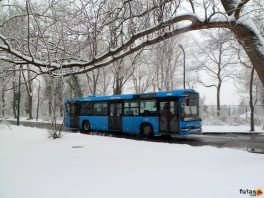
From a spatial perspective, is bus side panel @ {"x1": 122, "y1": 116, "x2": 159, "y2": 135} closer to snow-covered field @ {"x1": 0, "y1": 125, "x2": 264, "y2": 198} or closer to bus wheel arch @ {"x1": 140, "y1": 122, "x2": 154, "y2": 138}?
bus wheel arch @ {"x1": 140, "y1": 122, "x2": 154, "y2": 138}

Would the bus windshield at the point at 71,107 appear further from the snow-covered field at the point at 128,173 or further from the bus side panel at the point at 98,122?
the snow-covered field at the point at 128,173

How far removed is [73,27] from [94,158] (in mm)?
4459

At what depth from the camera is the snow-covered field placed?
6411 millimetres

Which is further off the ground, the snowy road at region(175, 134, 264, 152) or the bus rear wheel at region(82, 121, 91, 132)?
the bus rear wheel at region(82, 121, 91, 132)

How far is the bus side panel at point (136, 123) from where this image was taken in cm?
1839

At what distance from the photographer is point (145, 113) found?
62.8 ft

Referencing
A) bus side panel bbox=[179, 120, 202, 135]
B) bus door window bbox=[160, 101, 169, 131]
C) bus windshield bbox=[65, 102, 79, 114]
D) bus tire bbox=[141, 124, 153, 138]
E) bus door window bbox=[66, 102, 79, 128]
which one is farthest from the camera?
bus windshield bbox=[65, 102, 79, 114]

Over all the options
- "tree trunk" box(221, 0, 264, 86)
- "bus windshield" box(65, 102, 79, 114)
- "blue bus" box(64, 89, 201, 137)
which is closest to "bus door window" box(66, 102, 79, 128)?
"bus windshield" box(65, 102, 79, 114)

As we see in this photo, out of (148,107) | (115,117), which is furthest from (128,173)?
(115,117)

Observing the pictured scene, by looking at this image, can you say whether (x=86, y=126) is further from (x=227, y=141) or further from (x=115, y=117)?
(x=227, y=141)

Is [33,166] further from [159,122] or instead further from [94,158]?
[159,122]

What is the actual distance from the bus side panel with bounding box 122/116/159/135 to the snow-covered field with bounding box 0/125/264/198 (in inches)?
260

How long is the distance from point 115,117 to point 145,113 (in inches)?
119

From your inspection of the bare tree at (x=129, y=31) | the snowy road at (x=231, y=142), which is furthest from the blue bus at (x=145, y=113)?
the bare tree at (x=129, y=31)
